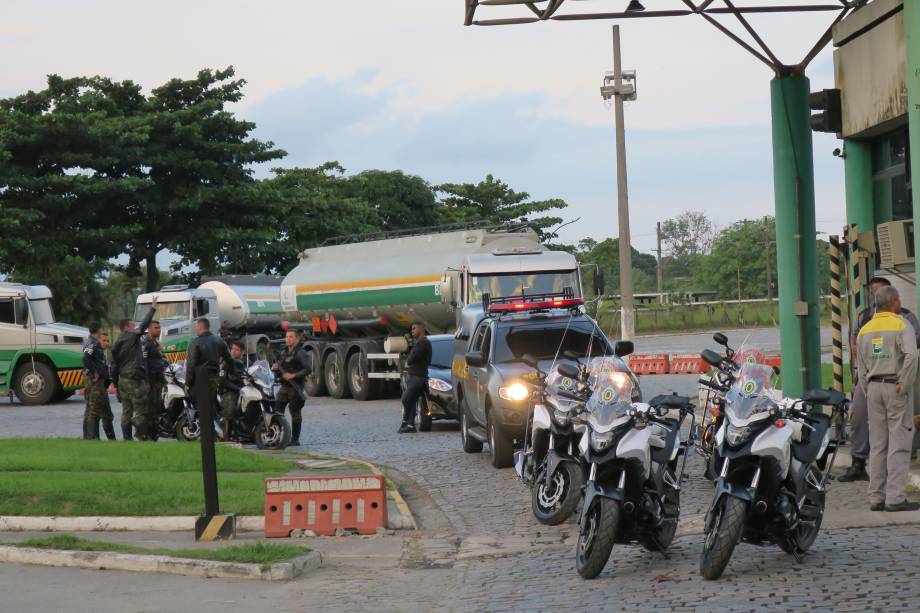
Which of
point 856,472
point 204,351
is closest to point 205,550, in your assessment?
point 856,472

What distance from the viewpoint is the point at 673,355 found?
36.6 meters

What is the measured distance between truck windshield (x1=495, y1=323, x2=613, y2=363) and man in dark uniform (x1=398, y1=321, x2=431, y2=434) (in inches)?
191

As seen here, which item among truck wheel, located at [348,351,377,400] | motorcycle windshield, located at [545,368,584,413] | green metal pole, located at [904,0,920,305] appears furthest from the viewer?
truck wheel, located at [348,351,377,400]

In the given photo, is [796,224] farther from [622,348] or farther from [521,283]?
[521,283]

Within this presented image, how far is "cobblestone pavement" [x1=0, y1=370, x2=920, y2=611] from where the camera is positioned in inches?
336

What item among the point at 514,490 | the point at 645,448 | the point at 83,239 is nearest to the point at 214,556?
the point at 645,448

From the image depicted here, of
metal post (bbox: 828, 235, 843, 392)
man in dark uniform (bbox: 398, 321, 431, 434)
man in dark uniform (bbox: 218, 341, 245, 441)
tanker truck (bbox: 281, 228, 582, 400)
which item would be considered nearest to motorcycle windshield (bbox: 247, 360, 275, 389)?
man in dark uniform (bbox: 218, 341, 245, 441)

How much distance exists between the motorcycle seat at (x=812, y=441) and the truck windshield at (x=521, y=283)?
16986 mm

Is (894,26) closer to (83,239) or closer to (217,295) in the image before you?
(217,295)

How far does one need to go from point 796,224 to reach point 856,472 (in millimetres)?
4106

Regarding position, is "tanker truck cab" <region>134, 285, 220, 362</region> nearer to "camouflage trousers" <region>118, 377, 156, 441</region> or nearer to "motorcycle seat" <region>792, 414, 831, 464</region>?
"camouflage trousers" <region>118, 377, 156, 441</region>

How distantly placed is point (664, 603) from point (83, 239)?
138 feet

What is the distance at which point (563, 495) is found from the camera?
11641 millimetres

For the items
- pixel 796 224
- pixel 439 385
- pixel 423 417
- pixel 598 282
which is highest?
pixel 796 224
